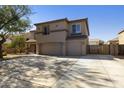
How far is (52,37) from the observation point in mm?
19391

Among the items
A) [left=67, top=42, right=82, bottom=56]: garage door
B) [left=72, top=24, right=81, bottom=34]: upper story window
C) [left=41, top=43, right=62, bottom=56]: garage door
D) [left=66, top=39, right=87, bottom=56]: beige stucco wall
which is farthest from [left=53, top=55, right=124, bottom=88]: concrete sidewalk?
[left=72, top=24, right=81, bottom=34]: upper story window

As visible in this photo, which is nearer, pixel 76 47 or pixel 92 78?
pixel 92 78

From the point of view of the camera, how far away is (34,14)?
16.6 metres

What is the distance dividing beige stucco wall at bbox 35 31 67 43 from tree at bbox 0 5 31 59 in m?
3.52

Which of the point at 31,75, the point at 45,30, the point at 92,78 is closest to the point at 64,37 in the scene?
the point at 45,30

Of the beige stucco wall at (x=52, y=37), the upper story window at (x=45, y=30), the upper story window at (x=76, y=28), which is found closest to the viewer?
the beige stucco wall at (x=52, y=37)

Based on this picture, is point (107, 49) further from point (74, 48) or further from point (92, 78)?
point (92, 78)

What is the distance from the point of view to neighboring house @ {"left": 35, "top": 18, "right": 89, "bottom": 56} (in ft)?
58.9

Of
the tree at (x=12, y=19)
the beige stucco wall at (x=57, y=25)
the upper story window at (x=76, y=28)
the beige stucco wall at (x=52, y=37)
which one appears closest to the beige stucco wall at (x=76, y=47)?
the beige stucco wall at (x=52, y=37)

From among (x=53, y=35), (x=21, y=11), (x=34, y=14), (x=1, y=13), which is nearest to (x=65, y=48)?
(x=53, y=35)

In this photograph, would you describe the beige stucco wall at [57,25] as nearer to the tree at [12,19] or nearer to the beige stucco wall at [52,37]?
the beige stucco wall at [52,37]

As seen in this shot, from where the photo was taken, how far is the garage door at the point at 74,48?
58.7 feet

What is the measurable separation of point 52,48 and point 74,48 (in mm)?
3626
